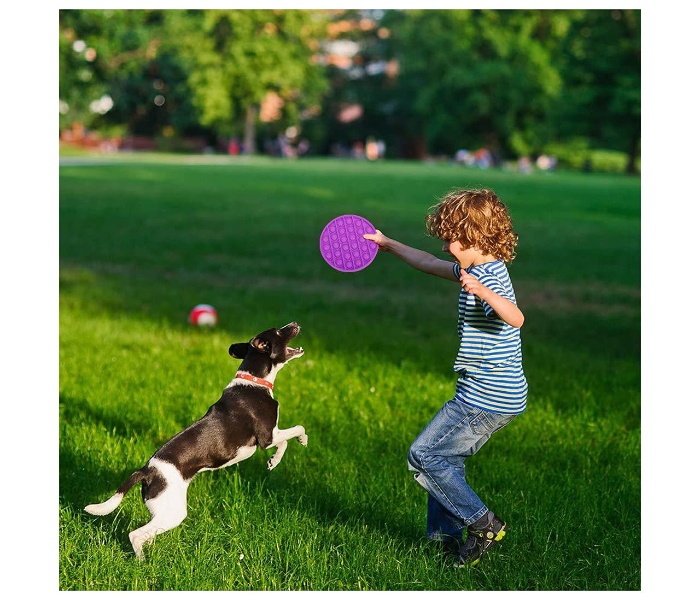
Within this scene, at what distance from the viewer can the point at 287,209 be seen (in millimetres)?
19531

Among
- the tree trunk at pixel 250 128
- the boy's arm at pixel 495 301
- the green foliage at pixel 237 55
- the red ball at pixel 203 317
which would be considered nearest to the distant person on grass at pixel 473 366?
the boy's arm at pixel 495 301

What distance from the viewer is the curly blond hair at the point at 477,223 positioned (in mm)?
3562

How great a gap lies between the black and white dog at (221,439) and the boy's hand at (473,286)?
70 cm

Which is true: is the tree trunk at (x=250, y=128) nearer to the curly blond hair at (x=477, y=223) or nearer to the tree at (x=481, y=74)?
the tree at (x=481, y=74)

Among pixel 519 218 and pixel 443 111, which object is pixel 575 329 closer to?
pixel 519 218

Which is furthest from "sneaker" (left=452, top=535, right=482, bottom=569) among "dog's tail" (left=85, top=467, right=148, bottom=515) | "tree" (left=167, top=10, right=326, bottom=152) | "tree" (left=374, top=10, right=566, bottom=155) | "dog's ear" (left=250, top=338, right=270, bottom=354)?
"tree" (left=374, top=10, right=566, bottom=155)

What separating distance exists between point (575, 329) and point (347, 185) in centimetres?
1963

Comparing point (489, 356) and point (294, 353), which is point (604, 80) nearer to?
point (489, 356)

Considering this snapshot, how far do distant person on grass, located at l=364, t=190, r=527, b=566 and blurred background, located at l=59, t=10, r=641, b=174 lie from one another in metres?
51.1

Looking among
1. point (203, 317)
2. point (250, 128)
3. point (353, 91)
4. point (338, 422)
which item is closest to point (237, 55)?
point (250, 128)

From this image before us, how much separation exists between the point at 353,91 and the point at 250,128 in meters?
13.1

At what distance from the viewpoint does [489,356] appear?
356cm
